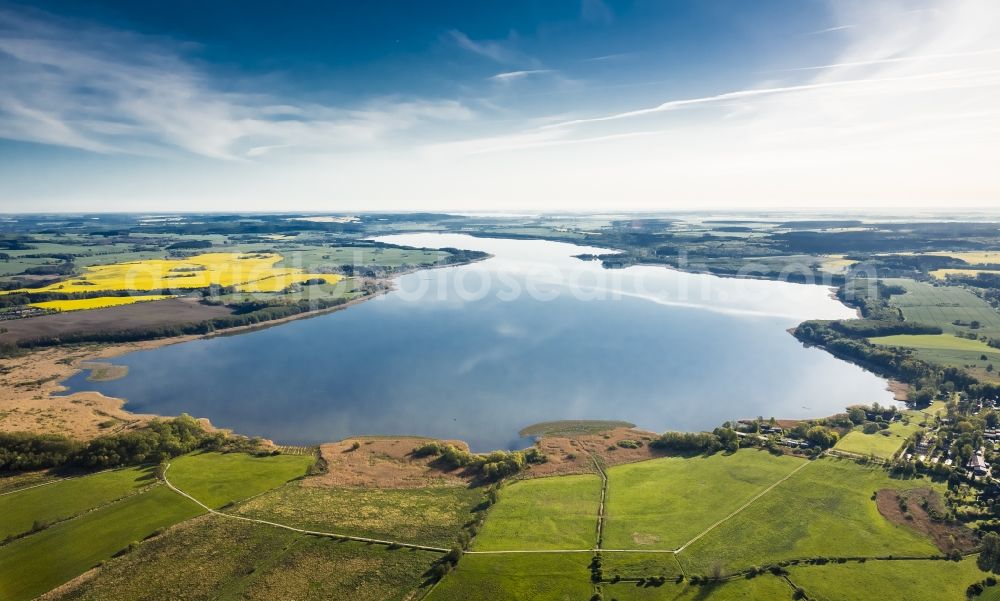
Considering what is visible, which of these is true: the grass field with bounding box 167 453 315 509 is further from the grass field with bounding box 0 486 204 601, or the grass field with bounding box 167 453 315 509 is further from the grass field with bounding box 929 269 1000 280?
the grass field with bounding box 929 269 1000 280

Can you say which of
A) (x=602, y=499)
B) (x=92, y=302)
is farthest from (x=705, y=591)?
(x=92, y=302)

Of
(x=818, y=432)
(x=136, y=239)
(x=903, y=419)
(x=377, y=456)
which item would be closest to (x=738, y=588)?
(x=818, y=432)

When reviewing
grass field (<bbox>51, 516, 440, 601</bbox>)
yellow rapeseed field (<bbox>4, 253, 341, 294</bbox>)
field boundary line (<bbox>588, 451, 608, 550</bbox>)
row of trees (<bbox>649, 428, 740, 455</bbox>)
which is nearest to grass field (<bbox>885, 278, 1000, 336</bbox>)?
row of trees (<bbox>649, 428, 740, 455</bbox>)

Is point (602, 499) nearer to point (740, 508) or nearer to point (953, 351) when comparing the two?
point (740, 508)

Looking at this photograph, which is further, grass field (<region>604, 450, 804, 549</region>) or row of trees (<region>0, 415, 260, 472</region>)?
row of trees (<region>0, 415, 260, 472</region>)

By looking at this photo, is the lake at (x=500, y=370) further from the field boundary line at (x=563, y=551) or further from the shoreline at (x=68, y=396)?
the field boundary line at (x=563, y=551)

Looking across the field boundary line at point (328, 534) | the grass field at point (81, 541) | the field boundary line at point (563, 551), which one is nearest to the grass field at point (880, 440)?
the field boundary line at point (563, 551)

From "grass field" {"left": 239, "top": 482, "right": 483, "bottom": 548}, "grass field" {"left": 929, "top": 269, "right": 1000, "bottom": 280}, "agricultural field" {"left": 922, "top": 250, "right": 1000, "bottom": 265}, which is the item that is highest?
"agricultural field" {"left": 922, "top": 250, "right": 1000, "bottom": 265}

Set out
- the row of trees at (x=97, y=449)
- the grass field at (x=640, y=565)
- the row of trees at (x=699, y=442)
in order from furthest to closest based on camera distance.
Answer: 1. the row of trees at (x=699, y=442)
2. the row of trees at (x=97, y=449)
3. the grass field at (x=640, y=565)
